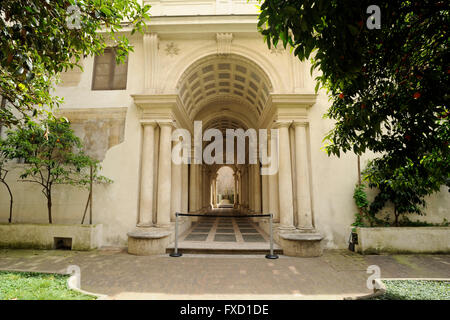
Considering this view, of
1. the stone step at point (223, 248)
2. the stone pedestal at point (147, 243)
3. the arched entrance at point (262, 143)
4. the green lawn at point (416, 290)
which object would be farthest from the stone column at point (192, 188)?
the green lawn at point (416, 290)

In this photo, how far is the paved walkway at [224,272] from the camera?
4.34 m

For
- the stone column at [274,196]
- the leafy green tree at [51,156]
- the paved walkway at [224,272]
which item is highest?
the leafy green tree at [51,156]

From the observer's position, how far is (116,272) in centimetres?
545

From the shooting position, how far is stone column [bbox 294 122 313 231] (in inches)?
314

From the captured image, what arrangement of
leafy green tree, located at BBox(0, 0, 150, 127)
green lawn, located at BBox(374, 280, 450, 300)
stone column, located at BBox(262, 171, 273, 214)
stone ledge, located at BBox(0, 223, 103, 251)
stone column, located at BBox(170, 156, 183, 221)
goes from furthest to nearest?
stone column, located at BBox(262, 171, 273, 214)
stone column, located at BBox(170, 156, 183, 221)
stone ledge, located at BBox(0, 223, 103, 251)
green lawn, located at BBox(374, 280, 450, 300)
leafy green tree, located at BBox(0, 0, 150, 127)

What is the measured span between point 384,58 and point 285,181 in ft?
18.6

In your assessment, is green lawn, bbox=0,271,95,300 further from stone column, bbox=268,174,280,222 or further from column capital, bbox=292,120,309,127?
column capital, bbox=292,120,309,127

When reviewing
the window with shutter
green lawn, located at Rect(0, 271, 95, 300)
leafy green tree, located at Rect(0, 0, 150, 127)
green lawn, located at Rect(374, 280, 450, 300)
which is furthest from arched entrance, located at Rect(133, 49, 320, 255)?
leafy green tree, located at Rect(0, 0, 150, 127)

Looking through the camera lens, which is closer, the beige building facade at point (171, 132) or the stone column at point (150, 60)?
the beige building facade at point (171, 132)

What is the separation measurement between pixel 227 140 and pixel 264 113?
11.0 m

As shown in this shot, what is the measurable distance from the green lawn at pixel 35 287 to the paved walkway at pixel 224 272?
1.90ft

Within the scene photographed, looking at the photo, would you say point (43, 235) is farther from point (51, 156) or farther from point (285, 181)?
point (285, 181)

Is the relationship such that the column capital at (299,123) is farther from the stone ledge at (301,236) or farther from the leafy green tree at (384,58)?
the leafy green tree at (384,58)

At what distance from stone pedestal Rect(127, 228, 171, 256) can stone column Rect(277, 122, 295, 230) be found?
4.13 metres
